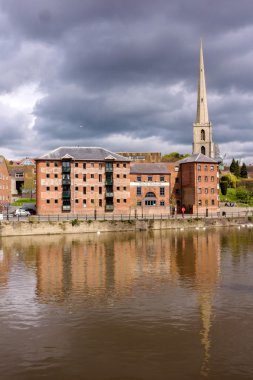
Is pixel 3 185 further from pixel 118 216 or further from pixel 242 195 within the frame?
pixel 242 195

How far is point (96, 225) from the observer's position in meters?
63.9

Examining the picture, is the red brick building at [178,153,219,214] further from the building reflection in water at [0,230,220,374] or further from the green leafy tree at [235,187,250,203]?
the green leafy tree at [235,187,250,203]

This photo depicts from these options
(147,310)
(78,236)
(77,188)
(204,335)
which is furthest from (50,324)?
(77,188)

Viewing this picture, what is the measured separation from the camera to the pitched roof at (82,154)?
2997 inches

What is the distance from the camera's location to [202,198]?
83.6 metres

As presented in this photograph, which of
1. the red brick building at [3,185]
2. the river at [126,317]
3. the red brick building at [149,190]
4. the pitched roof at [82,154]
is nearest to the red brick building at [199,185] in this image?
the red brick building at [149,190]

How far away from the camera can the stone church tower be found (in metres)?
115

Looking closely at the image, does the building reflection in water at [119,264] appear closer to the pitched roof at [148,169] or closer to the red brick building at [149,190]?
the red brick building at [149,190]

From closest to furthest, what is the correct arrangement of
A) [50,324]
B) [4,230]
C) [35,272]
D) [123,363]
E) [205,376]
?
[205,376] < [123,363] < [50,324] < [35,272] < [4,230]

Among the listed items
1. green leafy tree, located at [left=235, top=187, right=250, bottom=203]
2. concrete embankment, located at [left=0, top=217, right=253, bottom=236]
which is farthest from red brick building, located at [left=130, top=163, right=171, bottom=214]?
green leafy tree, located at [left=235, top=187, right=250, bottom=203]

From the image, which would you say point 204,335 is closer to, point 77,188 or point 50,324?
point 50,324

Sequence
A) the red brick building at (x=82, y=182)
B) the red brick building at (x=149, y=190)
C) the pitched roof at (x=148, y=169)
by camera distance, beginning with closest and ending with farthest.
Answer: the red brick building at (x=82, y=182)
the red brick building at (x=149, y=190)
the pitched roof at (x=148, y=169)

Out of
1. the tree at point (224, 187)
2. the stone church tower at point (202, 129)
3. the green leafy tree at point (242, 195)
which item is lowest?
the green leafy tree at point (242, 195)

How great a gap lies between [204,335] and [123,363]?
4535mm
